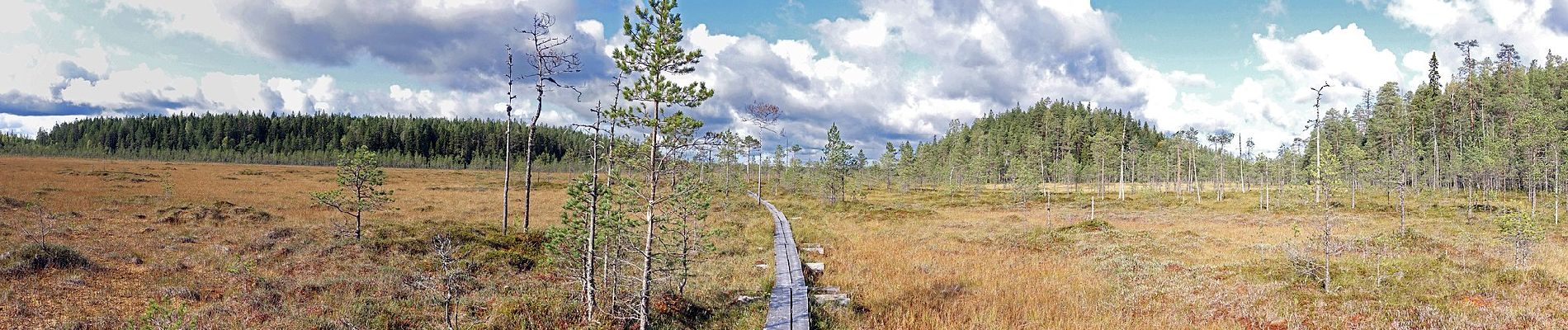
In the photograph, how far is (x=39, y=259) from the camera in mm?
14828

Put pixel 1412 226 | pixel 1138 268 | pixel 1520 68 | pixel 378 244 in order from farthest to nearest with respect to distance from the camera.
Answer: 1. pixel 1520 68
2. pixel 1412 226
3. pixel 378 244
4. pixel 1138 268

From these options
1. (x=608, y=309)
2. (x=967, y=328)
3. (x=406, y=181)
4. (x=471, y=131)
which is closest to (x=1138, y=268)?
(x=967, y=328)

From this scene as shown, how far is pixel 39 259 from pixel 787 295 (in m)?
18.2

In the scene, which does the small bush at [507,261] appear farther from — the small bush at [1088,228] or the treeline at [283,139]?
the treeline at [283,139]

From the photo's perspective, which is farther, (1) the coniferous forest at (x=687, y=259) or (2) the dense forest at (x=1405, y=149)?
(2) the dense forest at (x=1405, y=149)

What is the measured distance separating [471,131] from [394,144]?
1814 cm

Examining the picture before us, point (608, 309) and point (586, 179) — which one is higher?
point (586, 179)

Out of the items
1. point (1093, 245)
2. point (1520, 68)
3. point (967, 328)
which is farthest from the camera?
point (1520, 68)

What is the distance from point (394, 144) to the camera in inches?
6245

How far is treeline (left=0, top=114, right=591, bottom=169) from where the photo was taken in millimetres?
134125

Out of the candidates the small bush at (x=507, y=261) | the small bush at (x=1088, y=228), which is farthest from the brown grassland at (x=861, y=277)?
the small bush at (x=1088, y=228)

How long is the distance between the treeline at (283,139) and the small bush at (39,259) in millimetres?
122278

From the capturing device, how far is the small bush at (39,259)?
14147mm

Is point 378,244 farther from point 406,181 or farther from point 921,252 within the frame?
point 406,181
